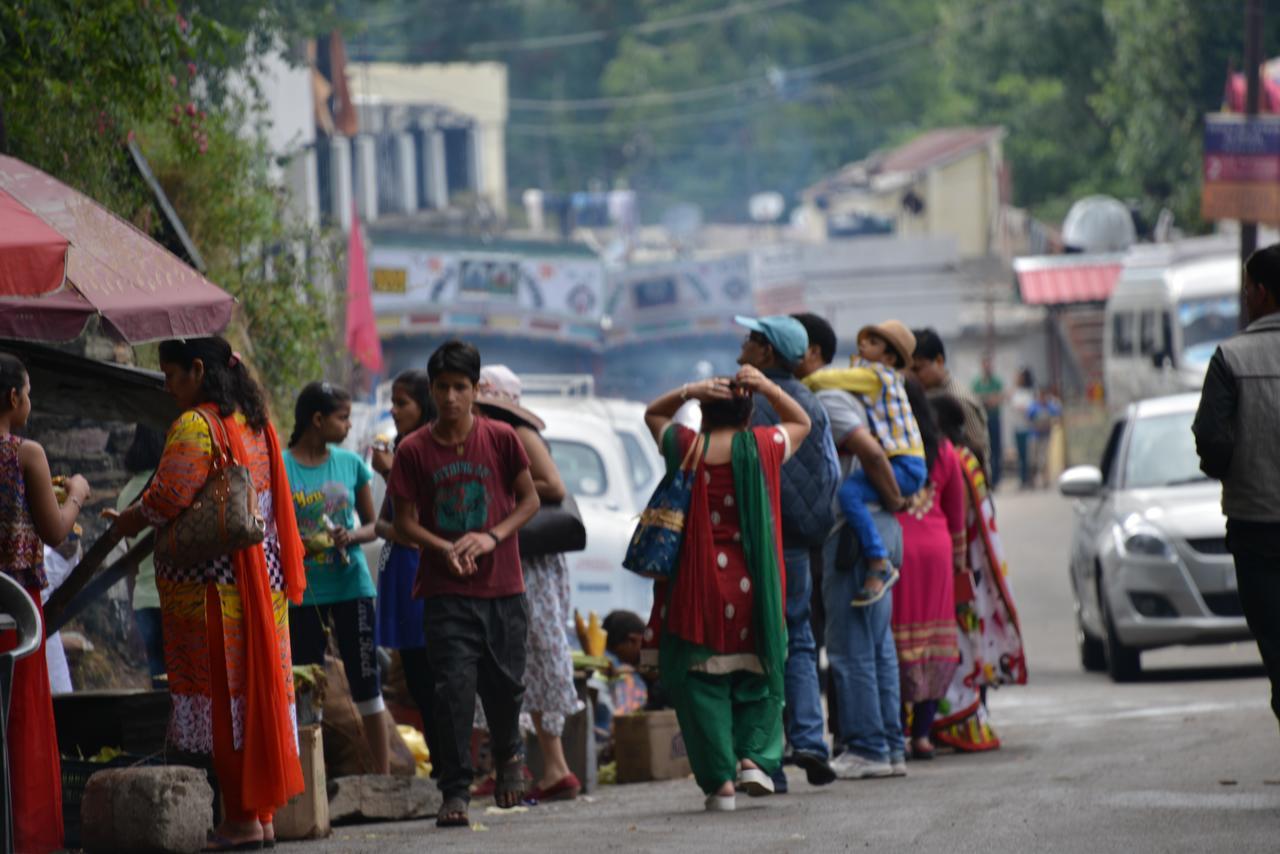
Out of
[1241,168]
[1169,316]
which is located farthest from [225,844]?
[1169,316]

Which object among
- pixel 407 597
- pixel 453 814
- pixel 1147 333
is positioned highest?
pixel 1147 333

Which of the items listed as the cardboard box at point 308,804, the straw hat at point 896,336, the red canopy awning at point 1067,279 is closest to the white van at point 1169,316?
the red canopy awning at point 1067,279

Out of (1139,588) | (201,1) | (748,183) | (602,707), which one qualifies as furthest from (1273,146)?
(748,183)

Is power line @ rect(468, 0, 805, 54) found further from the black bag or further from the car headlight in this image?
the black bag

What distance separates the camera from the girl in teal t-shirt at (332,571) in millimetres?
9633

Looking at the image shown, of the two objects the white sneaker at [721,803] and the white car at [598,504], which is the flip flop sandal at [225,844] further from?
the white car at [598,504]

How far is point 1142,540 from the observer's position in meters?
14.7

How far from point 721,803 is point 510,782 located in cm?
92

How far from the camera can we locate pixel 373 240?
37.5 m

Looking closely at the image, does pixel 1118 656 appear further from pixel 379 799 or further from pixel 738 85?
pixel 738 85

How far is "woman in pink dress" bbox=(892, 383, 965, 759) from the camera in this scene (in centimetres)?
1039

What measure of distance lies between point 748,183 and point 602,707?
70683 millimetres

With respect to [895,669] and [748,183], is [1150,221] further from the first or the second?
[895,669]

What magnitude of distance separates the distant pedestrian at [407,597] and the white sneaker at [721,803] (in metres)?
1.45
